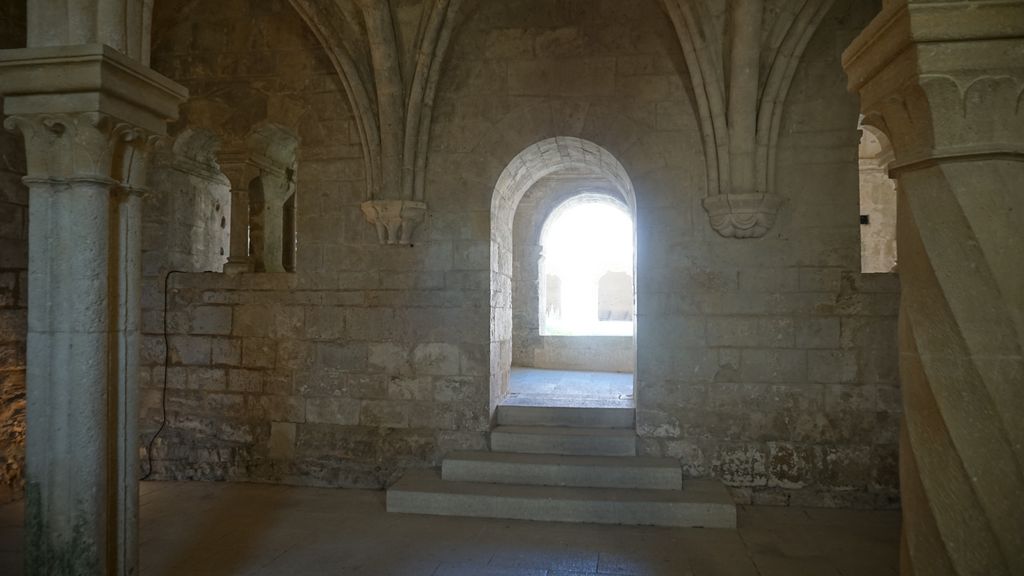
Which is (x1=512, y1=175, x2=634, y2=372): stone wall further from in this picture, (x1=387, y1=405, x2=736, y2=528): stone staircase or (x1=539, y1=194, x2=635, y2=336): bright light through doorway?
(x1=539, y1=194, x2=635, y2=336): bright light through doorway

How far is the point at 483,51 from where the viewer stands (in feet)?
16.4

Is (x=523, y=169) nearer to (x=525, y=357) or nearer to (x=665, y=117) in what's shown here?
(x=665, y=117)

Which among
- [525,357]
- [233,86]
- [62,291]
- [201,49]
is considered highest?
[201,49]

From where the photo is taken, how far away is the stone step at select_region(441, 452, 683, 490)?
4398mm

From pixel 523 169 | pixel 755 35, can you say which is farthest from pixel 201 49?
pixel 755 35

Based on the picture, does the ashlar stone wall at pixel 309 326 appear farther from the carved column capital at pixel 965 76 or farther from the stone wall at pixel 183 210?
the carved column capital at pixel 965 76

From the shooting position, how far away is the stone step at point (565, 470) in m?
4.40

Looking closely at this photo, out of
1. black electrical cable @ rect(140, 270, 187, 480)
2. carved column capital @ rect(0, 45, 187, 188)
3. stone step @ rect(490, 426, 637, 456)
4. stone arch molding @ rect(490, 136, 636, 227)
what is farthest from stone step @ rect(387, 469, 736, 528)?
carved column capital @ rect(0, 45, 187, 188)

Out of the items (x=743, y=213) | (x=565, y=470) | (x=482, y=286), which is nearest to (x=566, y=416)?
(x=565, y=470)

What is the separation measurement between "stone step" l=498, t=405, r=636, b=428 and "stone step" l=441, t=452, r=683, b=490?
1.14ft

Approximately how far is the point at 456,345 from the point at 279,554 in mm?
1931

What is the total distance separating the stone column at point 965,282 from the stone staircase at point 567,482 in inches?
93.2

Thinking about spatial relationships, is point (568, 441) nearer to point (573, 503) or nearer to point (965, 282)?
point (573, 503)

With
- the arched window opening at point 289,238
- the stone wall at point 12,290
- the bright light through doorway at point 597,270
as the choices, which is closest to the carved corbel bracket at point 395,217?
the stone wall at point 12,290
